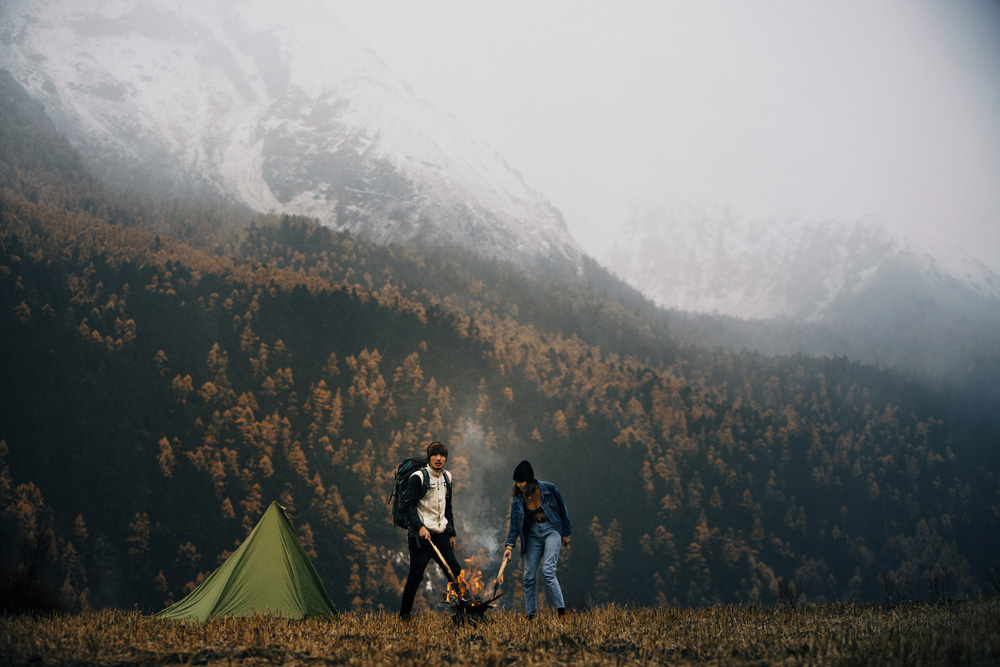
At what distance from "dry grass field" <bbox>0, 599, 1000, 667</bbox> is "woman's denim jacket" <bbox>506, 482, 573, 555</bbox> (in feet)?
4.02

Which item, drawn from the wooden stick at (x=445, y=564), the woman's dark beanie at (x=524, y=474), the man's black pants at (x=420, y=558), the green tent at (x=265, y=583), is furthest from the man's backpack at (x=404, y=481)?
the green tent at (x=265, y=583)

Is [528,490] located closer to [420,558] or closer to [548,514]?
[548,514]

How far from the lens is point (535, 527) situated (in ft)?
32.7

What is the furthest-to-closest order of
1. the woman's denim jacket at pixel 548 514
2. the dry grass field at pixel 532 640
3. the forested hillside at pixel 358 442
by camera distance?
the forested hillside at pixel 358 442, the woman's denim jacket at pixel 548 514, the dry grass field at pixel 532 640

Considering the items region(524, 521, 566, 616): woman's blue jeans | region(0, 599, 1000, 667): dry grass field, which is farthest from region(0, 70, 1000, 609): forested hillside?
region(0, 599, 1000, 667): dry grass field

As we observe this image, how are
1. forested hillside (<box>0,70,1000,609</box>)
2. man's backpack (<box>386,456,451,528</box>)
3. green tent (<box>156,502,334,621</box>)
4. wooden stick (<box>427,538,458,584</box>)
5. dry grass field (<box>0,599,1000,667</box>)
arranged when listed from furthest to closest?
forested hillside (<box>0,70,1000,609</box>) → green tent (<box>156,502,334,621</box>) → man's backpack (<box>386,456,451,528</box>) → wooden stick (<box>427,538,458,584</box>) → dry grass field (<box>0,599,1000,667</box>)

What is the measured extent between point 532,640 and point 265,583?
6.75 meters

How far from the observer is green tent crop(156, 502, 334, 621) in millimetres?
11898

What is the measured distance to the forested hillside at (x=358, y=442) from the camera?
379 ft

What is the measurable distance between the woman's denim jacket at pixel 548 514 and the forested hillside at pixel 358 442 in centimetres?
10752

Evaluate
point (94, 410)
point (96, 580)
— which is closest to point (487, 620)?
point (96, 580)

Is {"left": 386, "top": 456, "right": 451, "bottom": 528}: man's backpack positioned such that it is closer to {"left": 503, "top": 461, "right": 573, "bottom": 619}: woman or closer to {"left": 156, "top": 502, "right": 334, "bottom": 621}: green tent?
{"left": 503, "top": 461, "right": 573, "bottom": 619}: woman

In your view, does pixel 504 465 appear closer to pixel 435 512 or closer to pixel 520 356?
pixel 520 356

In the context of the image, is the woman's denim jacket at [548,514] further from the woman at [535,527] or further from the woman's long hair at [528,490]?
the woman's long hair at [528,490]
